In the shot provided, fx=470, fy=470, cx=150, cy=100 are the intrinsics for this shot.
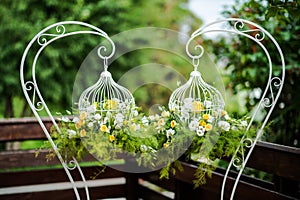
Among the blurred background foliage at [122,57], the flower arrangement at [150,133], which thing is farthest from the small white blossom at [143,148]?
the blurred background foliage at [122,57]

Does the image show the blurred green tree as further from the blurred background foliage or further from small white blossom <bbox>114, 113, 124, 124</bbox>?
small white blossom <bbox>114, 113, 124, 124</bbox>

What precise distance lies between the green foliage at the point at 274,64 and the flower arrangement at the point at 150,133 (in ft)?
4.00

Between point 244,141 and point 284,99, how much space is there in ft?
4.02

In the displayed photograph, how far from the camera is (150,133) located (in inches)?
81.6

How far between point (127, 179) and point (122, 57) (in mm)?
2583

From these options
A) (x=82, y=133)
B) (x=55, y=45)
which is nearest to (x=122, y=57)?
(x=55, y=45)

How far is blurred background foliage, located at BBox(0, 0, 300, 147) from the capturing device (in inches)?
129

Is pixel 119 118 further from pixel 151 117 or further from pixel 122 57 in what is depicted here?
pixel 122 57

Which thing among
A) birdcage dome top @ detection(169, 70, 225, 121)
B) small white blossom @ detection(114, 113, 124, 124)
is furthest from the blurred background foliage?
small white blossom @ detection(114, 113, 124, 124)

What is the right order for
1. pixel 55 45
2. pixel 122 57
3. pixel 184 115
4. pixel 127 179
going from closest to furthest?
1. pixel 184 115
2. pixel 127 179
3. pixel 55 45
4. pixel 122 57

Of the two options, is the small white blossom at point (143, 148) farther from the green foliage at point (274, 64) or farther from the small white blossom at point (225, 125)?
the green foliage at point (274, 64)

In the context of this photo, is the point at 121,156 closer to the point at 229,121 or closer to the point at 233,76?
the point at 229,121

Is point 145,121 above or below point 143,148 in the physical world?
above

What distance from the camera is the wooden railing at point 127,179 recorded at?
7.30ft
